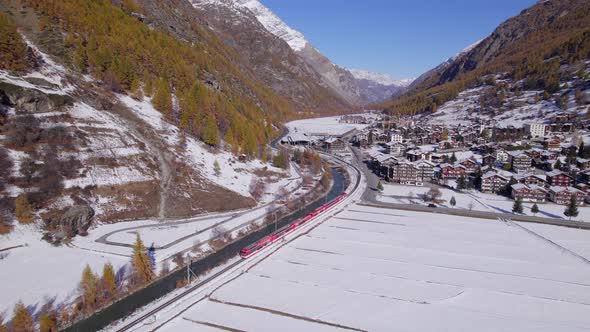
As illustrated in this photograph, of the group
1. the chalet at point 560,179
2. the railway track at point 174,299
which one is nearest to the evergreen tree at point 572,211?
the chalet at point 560,179

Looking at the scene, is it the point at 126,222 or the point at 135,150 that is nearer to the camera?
the point at 126,222

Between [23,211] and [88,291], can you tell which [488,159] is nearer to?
[88,291]

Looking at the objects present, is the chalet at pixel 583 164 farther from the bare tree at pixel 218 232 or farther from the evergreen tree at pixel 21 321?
the evergreen tree at pixel 21 321

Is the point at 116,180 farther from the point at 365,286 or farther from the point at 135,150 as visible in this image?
the point at 365,286

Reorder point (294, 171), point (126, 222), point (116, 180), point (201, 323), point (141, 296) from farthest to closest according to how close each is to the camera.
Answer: point (294, 171) < point (116, 180) < point (126, 222) < point (141, 296) < point (201, 323)

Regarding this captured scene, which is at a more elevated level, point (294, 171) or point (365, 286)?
point (294, 171)

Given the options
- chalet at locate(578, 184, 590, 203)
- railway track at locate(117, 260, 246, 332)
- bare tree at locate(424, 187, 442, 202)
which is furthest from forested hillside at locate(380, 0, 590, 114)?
railway track at locate(117, 260, 246, 332)

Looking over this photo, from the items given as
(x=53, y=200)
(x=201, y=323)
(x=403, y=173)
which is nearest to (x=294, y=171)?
(x=403, y=173)
